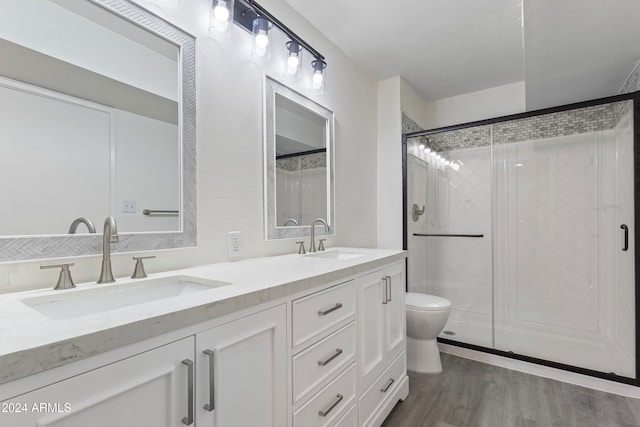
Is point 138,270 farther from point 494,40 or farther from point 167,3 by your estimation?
point 494,40

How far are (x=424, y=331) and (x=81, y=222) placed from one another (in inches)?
80.4

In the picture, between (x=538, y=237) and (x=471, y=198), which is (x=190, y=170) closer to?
(x=471, y=198)

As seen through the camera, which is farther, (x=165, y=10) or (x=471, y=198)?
(x=471, y=198)

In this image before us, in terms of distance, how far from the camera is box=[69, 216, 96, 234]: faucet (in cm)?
99

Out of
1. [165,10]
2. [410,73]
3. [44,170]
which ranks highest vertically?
[410,73]

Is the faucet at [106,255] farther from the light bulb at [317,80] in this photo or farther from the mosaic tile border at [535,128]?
the mosaic tile border at [535,128]

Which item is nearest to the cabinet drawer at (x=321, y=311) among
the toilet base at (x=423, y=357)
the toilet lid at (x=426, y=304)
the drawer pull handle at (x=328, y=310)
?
the drawer pull handle at (x=328, y=310)

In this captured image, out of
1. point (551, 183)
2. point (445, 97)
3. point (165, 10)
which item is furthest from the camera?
point (445, 97)

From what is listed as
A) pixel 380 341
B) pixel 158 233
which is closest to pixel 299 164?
pixel 158 233

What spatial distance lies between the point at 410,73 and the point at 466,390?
250cm

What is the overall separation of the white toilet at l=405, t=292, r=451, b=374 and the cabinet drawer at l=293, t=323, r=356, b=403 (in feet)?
3.21

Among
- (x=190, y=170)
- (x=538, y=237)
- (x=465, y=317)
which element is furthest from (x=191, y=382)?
(x=538, y=237)

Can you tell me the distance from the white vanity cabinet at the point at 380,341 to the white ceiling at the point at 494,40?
1.59 meters

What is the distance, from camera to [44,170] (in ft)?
3.08
